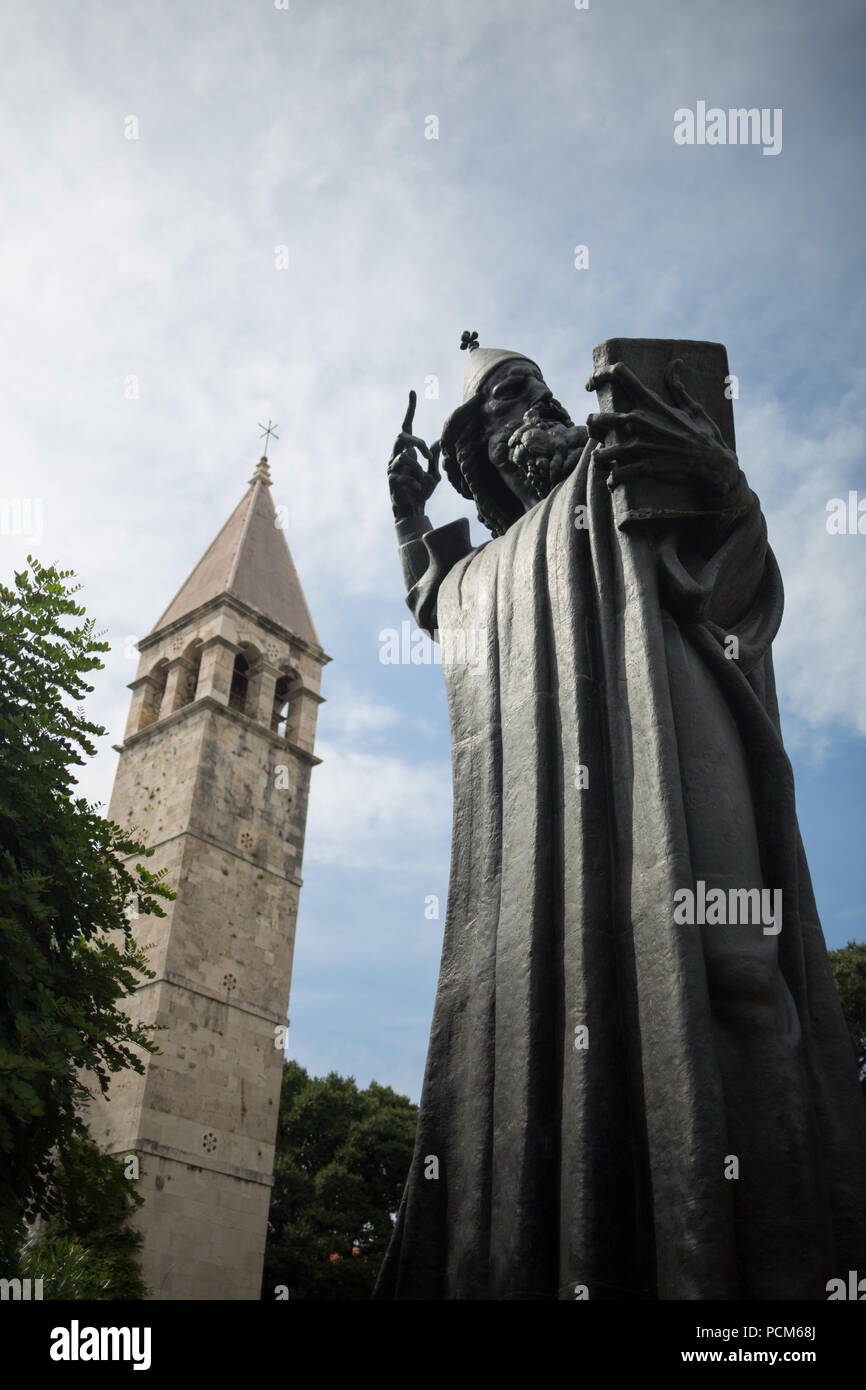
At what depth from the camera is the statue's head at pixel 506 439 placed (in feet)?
13.1

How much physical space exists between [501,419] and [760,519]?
3.92ft

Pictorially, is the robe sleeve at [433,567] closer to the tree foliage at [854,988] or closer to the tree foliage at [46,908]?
the tree foliage at [46,908]

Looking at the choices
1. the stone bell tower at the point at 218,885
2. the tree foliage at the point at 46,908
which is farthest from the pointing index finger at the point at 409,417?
the stone bell tower at the point at 218,885

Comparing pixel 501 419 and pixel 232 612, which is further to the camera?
pixel 232 612

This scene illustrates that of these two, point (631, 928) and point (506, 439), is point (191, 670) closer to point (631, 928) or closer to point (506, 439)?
point (506, 439)

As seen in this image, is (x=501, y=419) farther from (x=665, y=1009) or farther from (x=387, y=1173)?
(x=387, y=1173)

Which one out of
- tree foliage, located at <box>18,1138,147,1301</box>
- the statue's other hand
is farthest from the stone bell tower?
the statue's other hand

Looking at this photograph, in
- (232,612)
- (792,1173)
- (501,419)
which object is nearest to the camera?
(792,1173)

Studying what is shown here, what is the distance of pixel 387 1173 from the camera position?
29406 mm
